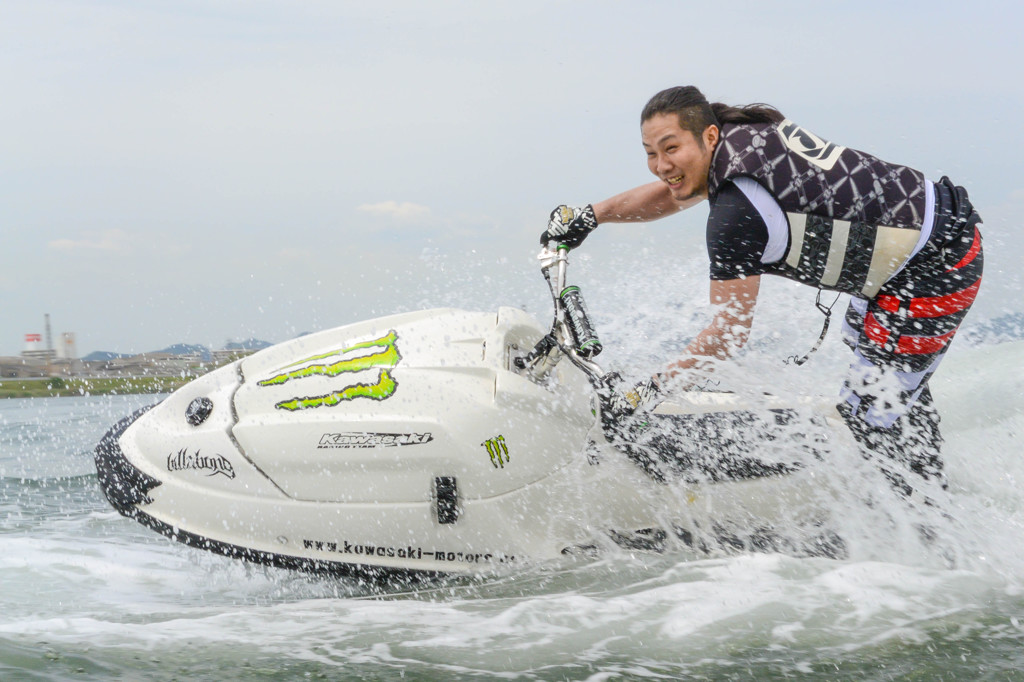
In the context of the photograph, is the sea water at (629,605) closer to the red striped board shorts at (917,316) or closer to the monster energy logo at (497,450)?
the red striped board shorts at (917,316)

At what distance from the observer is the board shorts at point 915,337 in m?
2.75

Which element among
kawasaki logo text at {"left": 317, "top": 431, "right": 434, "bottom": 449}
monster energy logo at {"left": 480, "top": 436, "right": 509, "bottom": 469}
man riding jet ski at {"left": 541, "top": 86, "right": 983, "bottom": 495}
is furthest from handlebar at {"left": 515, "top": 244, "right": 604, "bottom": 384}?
kawasaki logo text at {"left": 317, "top": 431, "right": 434, "bottom": 449}

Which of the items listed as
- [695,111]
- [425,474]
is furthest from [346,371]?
[695,111]

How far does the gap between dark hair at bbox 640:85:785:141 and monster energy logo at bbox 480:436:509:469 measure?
3.66 ft

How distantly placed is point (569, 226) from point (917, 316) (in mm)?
1205

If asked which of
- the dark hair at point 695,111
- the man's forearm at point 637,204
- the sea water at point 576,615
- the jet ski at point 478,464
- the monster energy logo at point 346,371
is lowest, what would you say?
the sea water at point 576,615

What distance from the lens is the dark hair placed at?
266cm

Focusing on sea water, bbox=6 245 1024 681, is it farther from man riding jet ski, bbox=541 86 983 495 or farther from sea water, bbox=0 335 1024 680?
man riding jet ski, bbox=541 86 983 495

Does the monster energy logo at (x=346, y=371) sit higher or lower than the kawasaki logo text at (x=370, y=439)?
higher

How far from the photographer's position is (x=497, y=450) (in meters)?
2.83

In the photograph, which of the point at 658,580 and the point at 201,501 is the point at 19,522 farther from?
the point at 658,580

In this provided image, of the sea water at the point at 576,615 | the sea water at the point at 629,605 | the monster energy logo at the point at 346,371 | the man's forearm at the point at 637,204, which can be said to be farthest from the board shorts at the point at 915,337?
the monster energy logo at the point at 346,371

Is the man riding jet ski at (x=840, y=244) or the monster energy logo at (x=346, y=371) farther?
the monster energy logo at (x=346, y=371)

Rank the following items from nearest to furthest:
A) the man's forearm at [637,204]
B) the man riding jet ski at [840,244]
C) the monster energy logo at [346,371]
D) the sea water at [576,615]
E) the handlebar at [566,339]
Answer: the sea water at [576,615], the man riding jet ski at [840,244], the handlebar at [566,339], the monster energy logo at [346,371], the man's forearm at [637,204]
